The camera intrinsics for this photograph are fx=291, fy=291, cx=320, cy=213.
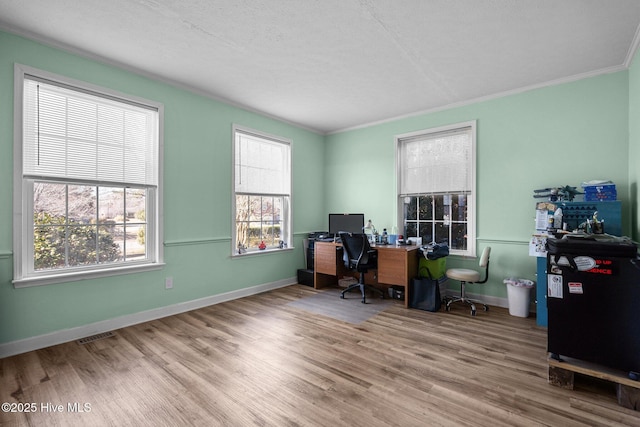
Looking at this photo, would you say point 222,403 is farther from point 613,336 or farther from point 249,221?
point 249,221

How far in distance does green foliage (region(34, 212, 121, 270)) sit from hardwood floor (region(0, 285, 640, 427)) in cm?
81

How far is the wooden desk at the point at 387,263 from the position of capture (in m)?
3.96

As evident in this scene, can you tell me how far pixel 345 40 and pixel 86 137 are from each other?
2818 millimetres

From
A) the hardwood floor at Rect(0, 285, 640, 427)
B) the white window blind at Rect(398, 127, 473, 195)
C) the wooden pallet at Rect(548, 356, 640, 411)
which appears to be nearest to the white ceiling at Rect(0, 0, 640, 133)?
the white window blind at Rect(398, 127, 473, 195)

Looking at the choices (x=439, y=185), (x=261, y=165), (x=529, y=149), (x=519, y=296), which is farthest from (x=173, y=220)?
(x=529, y=149)

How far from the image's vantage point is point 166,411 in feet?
6.15

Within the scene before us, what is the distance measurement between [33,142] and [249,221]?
2.63m

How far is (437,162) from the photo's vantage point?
457cm

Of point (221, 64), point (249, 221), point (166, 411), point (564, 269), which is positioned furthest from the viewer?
point (249, 221)

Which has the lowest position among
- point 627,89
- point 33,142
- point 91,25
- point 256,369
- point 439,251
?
point 256,369

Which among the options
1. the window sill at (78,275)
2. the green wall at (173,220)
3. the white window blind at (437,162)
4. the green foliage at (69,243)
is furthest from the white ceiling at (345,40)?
the window sill at (78,275)

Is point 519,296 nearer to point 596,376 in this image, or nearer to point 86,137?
point 596,376

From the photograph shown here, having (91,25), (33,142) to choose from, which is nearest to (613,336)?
(91,25)

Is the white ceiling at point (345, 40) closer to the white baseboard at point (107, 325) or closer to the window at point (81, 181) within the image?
the window at point (81, 181)
